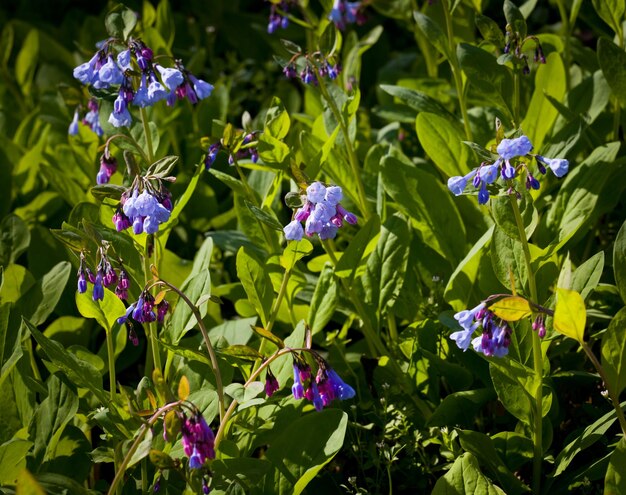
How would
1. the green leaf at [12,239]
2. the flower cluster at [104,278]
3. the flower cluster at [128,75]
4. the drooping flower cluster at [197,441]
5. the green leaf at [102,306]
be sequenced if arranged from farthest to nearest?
the green leaf at [12,239] < the green leaf at [102,306] < the flower cluster at [128,75] < the flower cluster at [104,278] < the drooping flower cluster at [197,441]

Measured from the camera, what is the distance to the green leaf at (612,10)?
239 cm

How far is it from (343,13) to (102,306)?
1390mm

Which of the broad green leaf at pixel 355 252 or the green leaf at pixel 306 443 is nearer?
the green leaf at pixel 306 443

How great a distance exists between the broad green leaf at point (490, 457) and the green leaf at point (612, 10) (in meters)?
1.30

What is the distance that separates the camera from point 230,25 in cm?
411

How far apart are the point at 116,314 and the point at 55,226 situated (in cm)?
107

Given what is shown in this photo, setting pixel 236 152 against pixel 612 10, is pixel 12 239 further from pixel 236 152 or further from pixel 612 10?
pixel 612 10

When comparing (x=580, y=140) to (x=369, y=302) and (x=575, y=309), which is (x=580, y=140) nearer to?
(x=369, y=302)

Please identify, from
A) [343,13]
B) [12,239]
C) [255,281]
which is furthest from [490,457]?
[343,13]

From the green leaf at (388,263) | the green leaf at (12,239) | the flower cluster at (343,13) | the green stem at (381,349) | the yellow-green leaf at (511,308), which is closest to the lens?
the yellow-green leaf at (511,308)

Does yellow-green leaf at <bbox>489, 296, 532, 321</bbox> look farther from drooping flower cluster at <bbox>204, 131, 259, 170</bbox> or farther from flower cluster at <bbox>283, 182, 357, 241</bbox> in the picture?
drooping flower cluster at <bbox>204, 131, 259, 170</bbox>

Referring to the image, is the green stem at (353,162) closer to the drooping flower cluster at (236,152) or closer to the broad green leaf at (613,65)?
the drooping flower cluster at (236,152)

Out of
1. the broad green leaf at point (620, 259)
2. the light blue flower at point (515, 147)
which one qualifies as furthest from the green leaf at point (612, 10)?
the light blue flower at point (515, 147)

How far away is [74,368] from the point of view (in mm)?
1824
